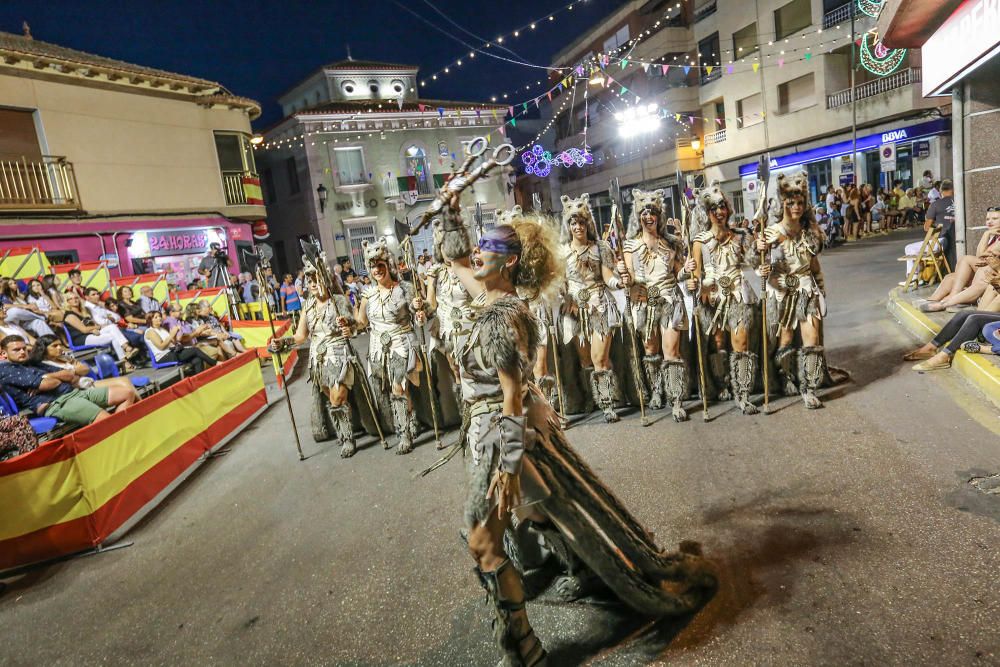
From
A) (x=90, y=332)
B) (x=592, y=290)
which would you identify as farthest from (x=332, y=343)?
(x=90, y=332)

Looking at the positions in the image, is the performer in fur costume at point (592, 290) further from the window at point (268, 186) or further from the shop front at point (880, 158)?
the window at point (268, 186)

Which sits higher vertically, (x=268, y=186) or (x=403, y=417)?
(x=268, y=186)

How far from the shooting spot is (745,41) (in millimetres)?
27219

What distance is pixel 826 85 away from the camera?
24.2 m

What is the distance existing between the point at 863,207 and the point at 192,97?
2447 centimetres

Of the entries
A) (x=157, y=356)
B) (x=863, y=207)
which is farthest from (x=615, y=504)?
(x=863, y=207)

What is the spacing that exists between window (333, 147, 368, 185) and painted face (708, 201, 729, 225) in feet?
86.6

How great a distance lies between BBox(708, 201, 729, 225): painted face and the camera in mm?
5592

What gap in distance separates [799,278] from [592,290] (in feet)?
6.71

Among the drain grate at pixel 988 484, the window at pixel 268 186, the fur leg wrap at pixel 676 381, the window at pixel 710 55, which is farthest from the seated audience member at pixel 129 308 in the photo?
the window at pixel 710 55

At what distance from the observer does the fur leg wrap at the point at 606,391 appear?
239 inches

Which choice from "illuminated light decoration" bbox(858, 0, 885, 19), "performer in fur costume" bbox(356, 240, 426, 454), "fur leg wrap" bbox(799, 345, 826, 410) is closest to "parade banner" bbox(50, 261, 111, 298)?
"performer in fur costume" bbox(356, 240, 426, 454)

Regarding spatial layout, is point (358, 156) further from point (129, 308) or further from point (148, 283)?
point (129, 308)

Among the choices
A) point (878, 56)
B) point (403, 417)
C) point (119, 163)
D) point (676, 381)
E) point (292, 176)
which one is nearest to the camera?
point (676, 381)
